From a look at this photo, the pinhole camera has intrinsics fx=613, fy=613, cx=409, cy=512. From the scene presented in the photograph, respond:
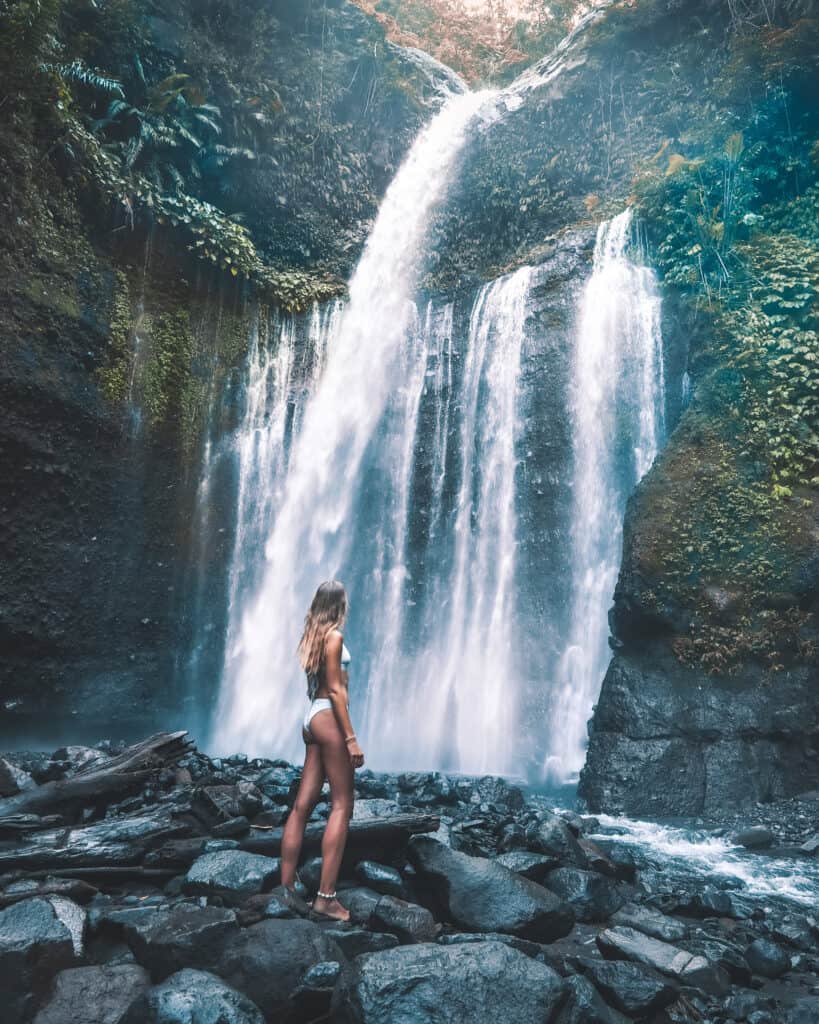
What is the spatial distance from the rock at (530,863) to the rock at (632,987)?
1.24 m

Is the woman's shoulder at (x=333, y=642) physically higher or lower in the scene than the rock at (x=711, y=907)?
higher

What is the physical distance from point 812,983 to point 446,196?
18760 millimetres

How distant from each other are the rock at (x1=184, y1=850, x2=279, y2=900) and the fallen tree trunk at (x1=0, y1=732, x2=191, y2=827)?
1542 mm

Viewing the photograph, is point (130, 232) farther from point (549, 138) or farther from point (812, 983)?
point (812, 983)

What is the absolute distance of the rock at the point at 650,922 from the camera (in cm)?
373

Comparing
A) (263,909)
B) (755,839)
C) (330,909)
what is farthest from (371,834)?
(755,839)

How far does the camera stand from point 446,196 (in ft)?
58.7

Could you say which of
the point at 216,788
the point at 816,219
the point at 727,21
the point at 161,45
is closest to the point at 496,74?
the point at 727,21

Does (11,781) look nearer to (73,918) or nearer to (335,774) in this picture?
(73,918)

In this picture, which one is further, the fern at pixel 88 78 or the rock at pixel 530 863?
the fern at pixel 88 78

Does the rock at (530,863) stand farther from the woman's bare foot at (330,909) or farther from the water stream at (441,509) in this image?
the water stream at (441,509)

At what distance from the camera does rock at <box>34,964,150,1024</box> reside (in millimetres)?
2455

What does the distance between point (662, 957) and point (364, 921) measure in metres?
1.61

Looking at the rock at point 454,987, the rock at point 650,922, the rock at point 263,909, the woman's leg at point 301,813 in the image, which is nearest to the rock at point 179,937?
the rock at point 263,909
